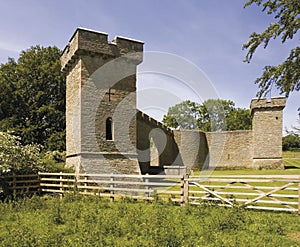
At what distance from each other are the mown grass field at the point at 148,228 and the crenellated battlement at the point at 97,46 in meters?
8.70

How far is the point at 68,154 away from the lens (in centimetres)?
1638

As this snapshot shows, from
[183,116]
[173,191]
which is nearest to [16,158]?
[173,191]

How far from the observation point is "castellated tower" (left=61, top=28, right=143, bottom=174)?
14531mm

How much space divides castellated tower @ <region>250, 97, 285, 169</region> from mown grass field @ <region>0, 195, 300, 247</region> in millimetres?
19303

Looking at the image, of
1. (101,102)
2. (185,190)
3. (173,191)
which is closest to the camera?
(185,190)

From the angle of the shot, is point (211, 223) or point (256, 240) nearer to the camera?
point (256, 240)

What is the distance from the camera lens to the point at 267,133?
2644 centimetres

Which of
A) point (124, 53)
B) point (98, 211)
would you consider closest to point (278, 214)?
point (98, 211)

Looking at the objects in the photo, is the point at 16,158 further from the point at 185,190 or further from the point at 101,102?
the point at 185,190

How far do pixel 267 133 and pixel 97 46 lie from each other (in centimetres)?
1846

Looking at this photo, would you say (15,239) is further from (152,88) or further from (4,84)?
(4,84)

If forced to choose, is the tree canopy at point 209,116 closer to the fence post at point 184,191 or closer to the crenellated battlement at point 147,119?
the crenellated battlement at point 147,119

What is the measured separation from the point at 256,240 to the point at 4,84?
26.2 meters

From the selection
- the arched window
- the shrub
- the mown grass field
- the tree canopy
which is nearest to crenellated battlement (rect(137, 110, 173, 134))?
the arched window
